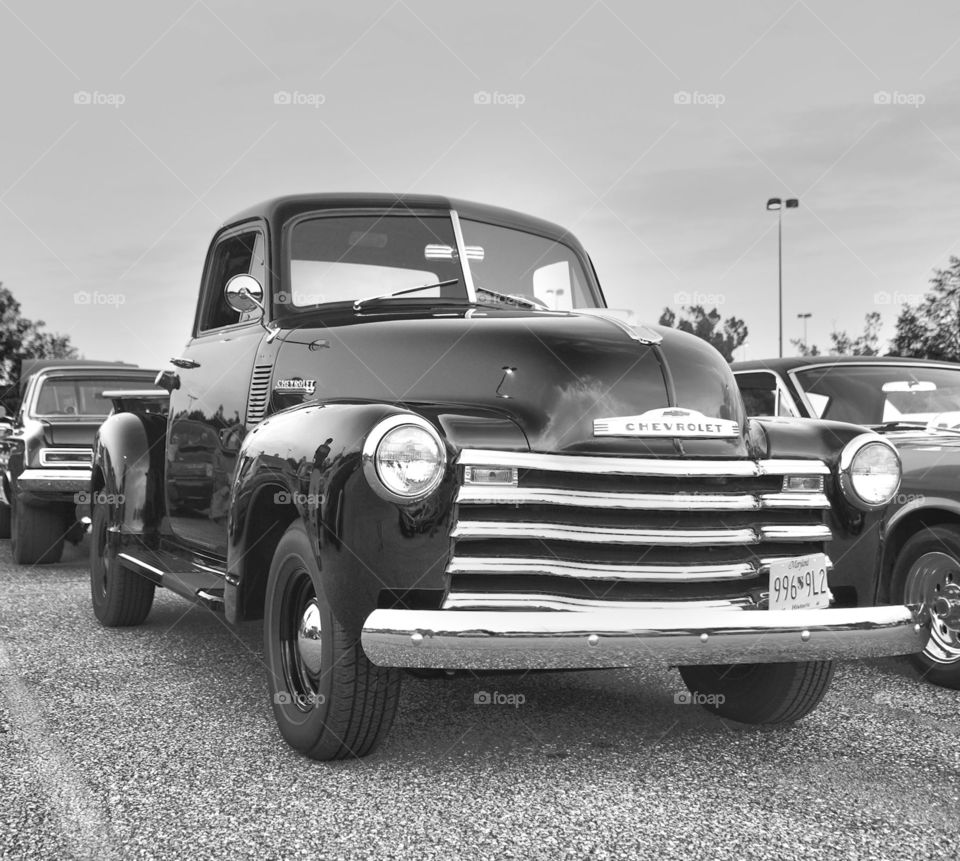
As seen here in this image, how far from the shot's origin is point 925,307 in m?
24.8

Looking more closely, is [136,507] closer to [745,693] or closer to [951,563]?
[745,693]

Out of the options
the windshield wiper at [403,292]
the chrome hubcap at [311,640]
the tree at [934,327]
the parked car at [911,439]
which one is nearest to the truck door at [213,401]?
the windshield wiper at [403,292]

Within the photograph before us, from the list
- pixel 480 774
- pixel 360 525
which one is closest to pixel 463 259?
pixel 360 525

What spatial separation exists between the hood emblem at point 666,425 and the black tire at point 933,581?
186 centimetres

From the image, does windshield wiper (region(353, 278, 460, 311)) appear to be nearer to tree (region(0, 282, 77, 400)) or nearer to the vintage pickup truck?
the vintage pickup truck

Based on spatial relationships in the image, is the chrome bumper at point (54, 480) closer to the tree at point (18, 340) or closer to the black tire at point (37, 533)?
the black tire at point (37, 533)

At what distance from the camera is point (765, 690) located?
4.41 metres

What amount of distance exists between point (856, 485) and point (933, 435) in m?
2.00

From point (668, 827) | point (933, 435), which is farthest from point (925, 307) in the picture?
point (668, 827)

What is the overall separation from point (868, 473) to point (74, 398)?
8.73m

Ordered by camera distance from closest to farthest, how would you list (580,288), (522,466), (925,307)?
(522,466), (580,288), (925,307)

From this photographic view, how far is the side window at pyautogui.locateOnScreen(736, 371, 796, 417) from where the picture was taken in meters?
6.39

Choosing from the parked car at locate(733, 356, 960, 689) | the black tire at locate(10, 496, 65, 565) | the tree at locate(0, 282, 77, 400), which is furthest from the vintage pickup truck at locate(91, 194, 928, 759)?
the tree at locate(0, 282, 77, 400)

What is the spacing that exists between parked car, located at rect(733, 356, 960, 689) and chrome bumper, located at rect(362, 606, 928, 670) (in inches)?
18.3
